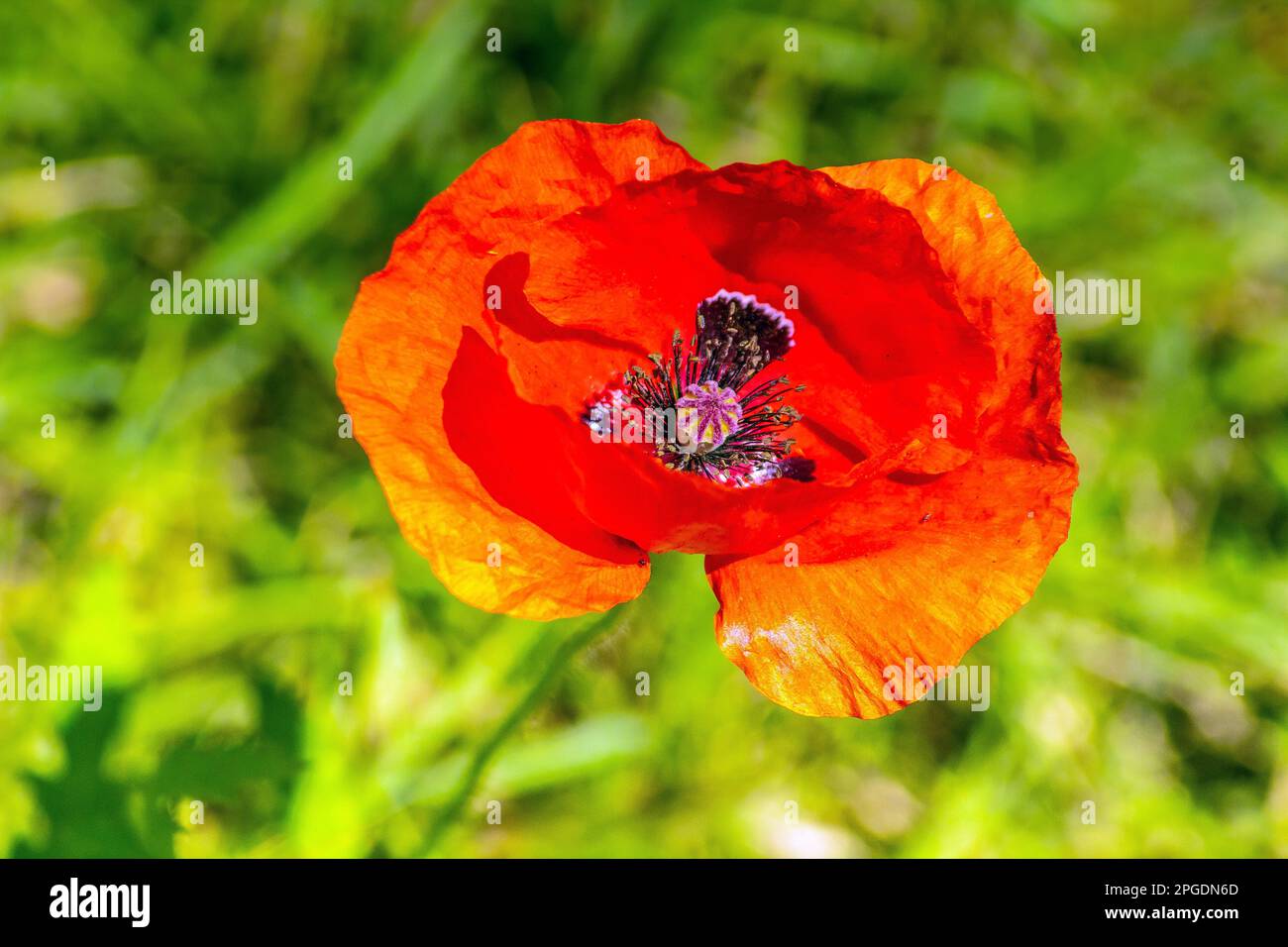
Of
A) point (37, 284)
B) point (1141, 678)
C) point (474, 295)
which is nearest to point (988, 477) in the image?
point (474, 295)

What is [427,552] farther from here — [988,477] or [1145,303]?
[1145,303]

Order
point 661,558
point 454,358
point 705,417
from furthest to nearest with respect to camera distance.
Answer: point 661,558 < point 705,417 < point 454,358

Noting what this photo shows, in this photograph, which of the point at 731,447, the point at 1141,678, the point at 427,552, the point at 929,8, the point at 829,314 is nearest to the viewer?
the point at 427,552

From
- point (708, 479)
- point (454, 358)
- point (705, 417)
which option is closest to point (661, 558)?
point (705, 417)

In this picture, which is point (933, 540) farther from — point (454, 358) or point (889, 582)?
point (454, 358)

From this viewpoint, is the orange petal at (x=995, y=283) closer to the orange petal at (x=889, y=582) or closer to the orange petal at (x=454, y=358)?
the orange petal at (x=889, y=582)

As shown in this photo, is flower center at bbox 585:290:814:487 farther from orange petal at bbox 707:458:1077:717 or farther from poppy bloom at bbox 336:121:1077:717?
orange petal at bbox 707:458:1077:717
